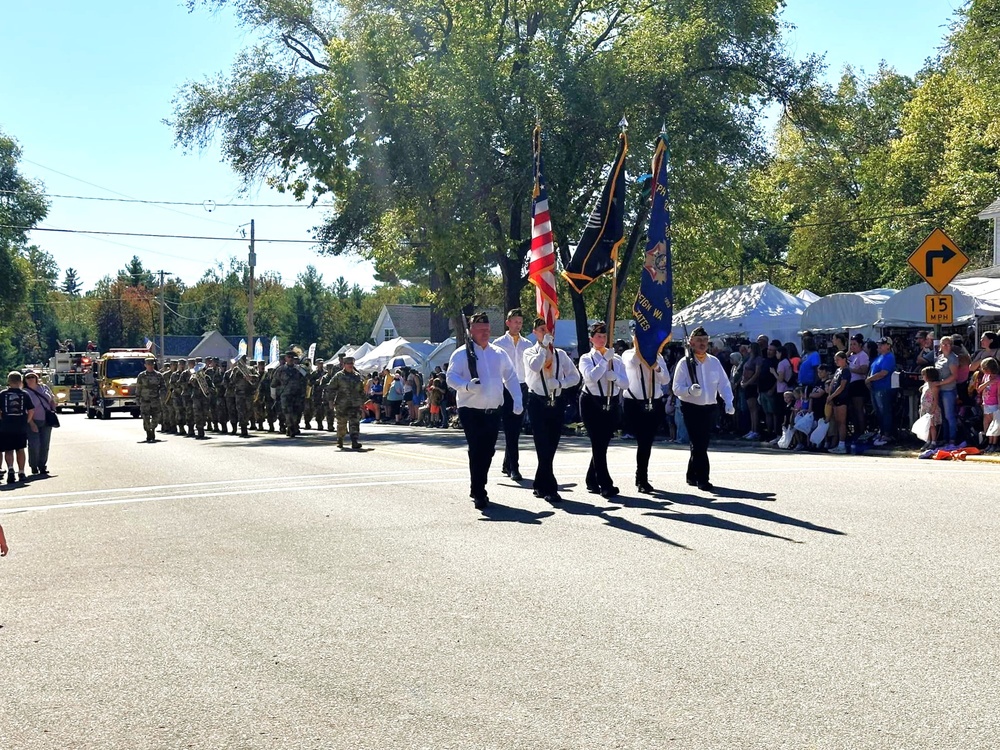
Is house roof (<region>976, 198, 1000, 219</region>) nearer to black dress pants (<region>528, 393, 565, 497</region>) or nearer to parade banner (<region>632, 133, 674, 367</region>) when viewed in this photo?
parade banner (<region>632, 133, 674, 367</region>)

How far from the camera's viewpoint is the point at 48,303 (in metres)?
132

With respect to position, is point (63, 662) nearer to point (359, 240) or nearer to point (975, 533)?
Result: point (975, 533)

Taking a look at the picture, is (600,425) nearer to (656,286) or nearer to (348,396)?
(656,286)

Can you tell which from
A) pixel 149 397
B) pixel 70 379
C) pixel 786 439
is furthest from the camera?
pixel 70 379

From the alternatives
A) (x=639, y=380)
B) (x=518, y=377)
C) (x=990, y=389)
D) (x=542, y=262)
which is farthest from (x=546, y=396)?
(x=990, y=389)

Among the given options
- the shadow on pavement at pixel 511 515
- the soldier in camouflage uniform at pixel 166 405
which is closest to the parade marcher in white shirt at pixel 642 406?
the shadow on pavement at pixel 511 515

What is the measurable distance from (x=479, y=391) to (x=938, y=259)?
897 centimetres

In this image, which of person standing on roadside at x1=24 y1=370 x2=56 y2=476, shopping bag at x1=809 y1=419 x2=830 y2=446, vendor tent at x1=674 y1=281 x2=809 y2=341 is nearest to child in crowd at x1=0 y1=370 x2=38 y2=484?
person standing on roadside at x1=24 y1=370 x2=56 y2=476

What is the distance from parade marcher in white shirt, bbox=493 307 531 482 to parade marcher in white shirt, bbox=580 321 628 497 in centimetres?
90

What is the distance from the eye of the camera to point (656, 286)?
51.1ft

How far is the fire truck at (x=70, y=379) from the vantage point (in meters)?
59.0

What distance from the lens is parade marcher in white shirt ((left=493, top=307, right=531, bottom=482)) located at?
45.2 ft

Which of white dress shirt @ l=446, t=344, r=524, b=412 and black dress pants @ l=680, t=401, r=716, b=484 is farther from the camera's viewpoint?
black dress pants @ l=680, t=401, r=716, b=484

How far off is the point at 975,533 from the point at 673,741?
5817mm
